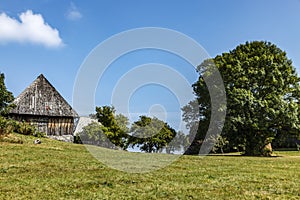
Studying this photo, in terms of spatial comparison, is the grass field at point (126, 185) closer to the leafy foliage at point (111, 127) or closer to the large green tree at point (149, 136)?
the large green tree at point (149, 136)

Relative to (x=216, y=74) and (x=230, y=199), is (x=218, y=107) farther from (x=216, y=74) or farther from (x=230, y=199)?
(x=230, y=199)

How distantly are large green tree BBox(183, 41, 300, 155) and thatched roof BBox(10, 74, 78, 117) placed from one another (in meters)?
20.1

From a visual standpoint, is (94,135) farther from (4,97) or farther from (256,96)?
(256,96)

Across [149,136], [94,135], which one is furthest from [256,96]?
[94,135]

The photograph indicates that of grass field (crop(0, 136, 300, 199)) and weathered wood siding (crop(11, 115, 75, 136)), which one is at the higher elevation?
weathered wood siding (crop(11, 115, 75, 136))

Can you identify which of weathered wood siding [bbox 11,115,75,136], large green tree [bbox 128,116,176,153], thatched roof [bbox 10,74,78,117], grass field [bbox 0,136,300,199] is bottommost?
grass field [bbox 0,136,300,199]

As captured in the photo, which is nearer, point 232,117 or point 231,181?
point 231,181

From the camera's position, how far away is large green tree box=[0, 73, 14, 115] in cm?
2899

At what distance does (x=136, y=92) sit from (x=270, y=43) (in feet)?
68.5

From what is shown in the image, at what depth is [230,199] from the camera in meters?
7.36

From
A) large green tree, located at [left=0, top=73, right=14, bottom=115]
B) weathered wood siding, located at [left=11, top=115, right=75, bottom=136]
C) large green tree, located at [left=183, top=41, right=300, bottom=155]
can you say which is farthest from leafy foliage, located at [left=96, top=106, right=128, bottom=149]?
large green tree, located at [left=183, top=41, right=300, bottom=155]

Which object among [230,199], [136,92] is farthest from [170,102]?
[230,199]

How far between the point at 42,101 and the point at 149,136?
49.0 feet

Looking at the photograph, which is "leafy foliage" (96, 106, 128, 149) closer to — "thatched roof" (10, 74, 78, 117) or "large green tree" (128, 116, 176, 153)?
"large green tree" (128, 116, 176, 153)
